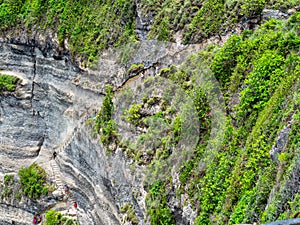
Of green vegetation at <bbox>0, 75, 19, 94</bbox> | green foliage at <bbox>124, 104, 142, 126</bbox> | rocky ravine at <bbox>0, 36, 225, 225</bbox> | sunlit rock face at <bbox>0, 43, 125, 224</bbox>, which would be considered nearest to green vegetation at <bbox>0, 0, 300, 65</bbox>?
Answer: rocky ravine at <bbox>0, 36, 225, 225</bbox>

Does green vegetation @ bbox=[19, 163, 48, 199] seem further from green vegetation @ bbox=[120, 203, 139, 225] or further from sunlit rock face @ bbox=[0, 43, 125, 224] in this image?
green vegetation @ bbox=[120, 203, 139, 225]

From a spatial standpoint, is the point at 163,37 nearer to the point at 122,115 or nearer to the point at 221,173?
the point at 122,115

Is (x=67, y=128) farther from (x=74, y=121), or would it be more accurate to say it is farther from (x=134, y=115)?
(x=134, y=115)

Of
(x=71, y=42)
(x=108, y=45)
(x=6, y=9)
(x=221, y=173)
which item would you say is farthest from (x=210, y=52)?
(x=6, y=9)

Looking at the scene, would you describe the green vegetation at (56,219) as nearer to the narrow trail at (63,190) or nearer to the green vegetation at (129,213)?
the narrow trail at (63,190)

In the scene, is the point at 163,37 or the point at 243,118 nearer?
the point at 243,118

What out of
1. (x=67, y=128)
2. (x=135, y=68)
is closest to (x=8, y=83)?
(x=67, y=128)
